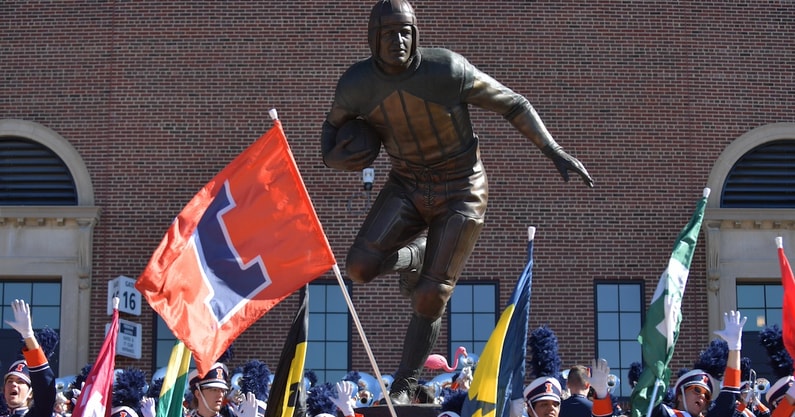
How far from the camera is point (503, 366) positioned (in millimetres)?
8969

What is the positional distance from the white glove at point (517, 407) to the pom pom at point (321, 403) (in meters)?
1.40

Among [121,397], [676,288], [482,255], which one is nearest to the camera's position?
[676,288]

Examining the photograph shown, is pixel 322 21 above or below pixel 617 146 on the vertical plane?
above

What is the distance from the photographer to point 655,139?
2242 cm

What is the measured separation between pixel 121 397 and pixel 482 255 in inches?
473

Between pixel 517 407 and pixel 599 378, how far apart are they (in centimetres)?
59

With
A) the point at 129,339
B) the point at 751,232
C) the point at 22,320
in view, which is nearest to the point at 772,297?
the point at 751,232

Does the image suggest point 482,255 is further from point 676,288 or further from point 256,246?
point 256,246

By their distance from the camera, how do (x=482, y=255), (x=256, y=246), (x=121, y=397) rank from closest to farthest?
1. (x=256, y=246)
2. (x=121, y=397)
3. (x=482, y=255)

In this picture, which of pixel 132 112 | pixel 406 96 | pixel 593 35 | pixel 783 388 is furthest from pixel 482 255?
pixel 406 96

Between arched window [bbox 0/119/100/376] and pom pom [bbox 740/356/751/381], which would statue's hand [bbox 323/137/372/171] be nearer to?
pom pom [bbox 740/356/751/381]

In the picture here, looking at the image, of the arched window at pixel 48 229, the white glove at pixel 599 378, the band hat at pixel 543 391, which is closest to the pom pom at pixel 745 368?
the band hat at pixel 543 391

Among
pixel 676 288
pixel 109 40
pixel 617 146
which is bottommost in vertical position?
pixel 676 288

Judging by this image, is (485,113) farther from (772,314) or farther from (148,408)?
(148,408)
